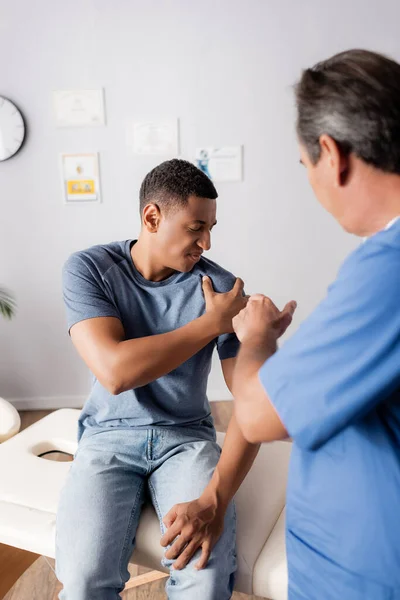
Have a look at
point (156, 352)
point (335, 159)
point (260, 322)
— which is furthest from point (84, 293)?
point (335, 159)

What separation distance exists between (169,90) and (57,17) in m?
0.71

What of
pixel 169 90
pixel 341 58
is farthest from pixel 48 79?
pixel 341 58

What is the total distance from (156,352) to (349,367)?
0.66 metres

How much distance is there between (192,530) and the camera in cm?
116

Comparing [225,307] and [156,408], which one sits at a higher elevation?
[225,307]

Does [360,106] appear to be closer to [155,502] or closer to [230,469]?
[230,469]

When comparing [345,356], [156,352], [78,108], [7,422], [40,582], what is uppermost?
[78,108]

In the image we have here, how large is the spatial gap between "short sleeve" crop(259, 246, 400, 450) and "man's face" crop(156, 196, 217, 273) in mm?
749

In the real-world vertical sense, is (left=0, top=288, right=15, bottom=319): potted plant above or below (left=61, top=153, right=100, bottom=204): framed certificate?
below

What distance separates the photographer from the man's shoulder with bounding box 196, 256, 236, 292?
4.94ft

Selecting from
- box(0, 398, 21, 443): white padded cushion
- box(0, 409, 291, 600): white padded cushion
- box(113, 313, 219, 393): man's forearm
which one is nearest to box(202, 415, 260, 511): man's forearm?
box(0, 409, 291, 600): white padded cushion

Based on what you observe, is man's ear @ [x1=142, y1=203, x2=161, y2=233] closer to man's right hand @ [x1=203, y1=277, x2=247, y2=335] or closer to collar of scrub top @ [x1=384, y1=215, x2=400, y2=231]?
man's right hand @ [x1=203, y1=277, x2=247, y2=335]

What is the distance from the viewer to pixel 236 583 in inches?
47.7

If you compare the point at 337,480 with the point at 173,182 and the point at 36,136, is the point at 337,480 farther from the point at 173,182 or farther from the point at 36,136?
the point at 36,136
